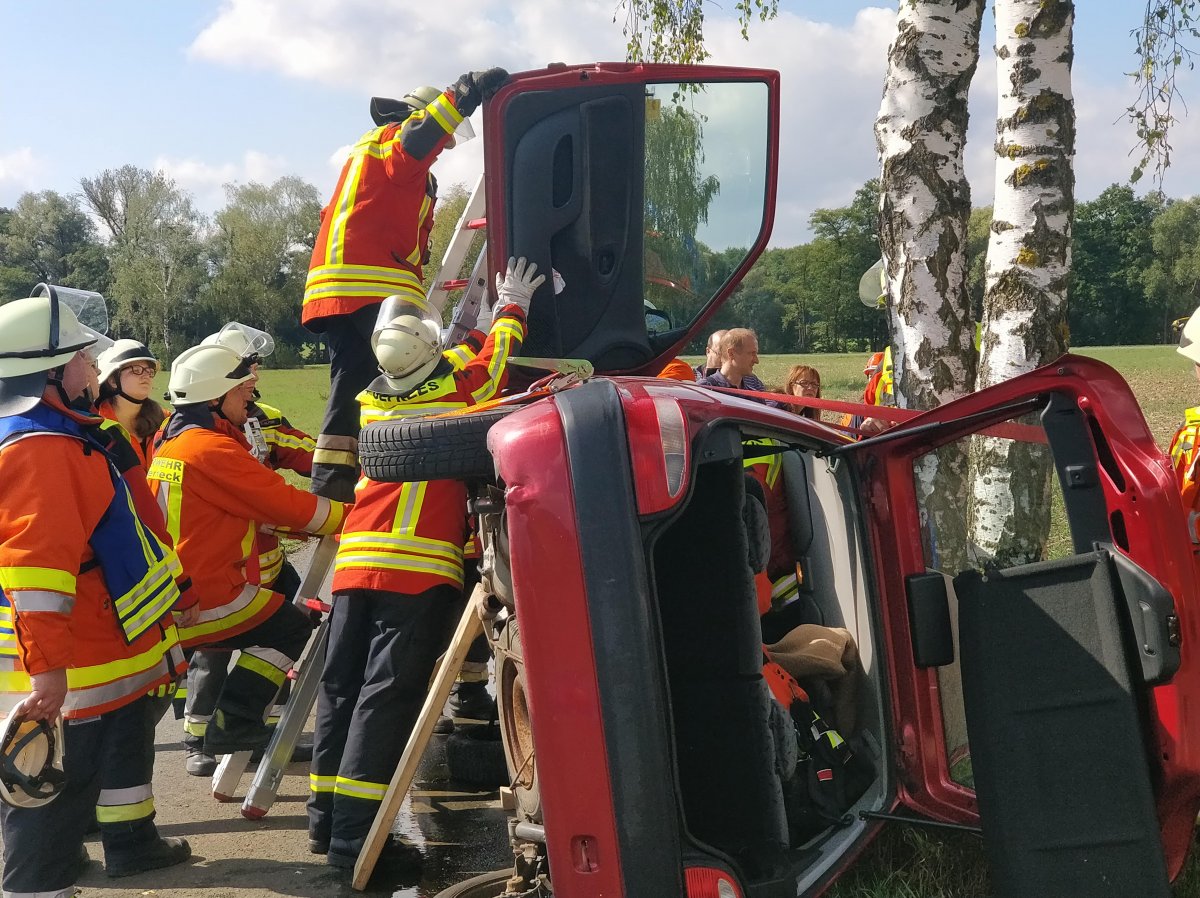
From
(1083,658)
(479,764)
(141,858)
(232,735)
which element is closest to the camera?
(1083,658)

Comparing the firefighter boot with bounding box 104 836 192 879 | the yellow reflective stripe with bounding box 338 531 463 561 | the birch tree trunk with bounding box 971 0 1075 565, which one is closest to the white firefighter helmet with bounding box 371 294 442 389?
the yellow reflective stripe with bounding box 338 531 463 561

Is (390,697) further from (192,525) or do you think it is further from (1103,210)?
(1103,210)

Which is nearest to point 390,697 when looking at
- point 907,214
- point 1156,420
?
point 907,214

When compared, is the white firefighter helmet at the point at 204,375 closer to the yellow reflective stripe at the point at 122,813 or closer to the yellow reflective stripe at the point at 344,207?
the yellow reflective stripe at the point at 344,207

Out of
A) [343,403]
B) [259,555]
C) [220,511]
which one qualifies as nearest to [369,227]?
[343,403]

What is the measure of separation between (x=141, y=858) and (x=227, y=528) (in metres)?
1.43

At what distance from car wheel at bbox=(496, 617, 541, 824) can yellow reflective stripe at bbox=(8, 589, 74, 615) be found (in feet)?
4.26

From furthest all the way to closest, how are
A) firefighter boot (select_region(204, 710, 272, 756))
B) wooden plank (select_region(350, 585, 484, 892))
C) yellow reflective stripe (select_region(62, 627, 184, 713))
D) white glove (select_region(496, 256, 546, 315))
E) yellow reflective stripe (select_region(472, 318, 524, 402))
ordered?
firefighter boot (select_region(204, 710, 272, 756)) < white glove (select_region(496, 256, 546, 315)) < yellow reflective stripe (select_region(472, 318, 524, 402)) < yellow reflective stripe (select_region(62, 627, 184, 713)) < wooden plank (select_region(350, 585, 484, 892))

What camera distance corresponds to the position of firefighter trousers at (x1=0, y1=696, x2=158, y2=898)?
3.40 metres

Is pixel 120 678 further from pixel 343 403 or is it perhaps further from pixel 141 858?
pixel 343 403

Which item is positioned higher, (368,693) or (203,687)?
(368,693)

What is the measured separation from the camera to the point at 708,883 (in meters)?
2.26

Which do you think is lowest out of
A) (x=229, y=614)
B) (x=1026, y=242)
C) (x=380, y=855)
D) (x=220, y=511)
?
(x=380, y=855)

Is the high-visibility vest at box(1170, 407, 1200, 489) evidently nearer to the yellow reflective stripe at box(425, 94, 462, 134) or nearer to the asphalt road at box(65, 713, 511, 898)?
the asphalt road at box(65, 713, 511, 898)
